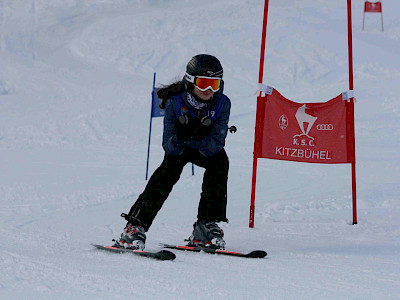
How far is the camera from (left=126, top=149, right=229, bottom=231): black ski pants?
439 centimetres

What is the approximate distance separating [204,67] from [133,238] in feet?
4.03

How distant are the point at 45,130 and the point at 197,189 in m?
5.56

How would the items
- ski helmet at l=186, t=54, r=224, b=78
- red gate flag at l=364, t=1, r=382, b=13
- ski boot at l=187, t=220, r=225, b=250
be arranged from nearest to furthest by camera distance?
ski helmet at l=186, t=54, r=224, b=78, ski boot at l=187, t=220, r=225, b=250, red gate flag at l=364, t=1, r=382, b=13

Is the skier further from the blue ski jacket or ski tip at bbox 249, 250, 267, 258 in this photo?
ski tip at bbox 249, 250, 267, 258

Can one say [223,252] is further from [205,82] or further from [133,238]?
[205,82]

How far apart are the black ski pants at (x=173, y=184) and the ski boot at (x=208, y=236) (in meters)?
0.05

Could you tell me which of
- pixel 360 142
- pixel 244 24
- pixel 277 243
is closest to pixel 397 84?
pixel 360 142

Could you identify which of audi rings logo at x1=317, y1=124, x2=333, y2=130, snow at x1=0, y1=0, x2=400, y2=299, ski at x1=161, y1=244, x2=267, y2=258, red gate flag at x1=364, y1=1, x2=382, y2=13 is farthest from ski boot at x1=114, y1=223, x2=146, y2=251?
red gate flag at x1=364, y1=1, x2=382, y2=13

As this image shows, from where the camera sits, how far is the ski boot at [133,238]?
4.30 meters

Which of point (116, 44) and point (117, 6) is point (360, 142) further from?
point (117, 6)

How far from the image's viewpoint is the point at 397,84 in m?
15.3

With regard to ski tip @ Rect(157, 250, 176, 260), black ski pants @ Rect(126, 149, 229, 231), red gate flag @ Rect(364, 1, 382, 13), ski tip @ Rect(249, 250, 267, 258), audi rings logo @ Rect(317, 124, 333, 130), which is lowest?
ski tip @ Rect(157, 250, 176, 260)

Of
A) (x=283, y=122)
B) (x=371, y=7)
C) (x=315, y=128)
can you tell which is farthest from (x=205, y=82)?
(x=371, y=7)

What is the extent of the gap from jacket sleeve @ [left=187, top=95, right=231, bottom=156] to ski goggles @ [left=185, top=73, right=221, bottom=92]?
182mm
